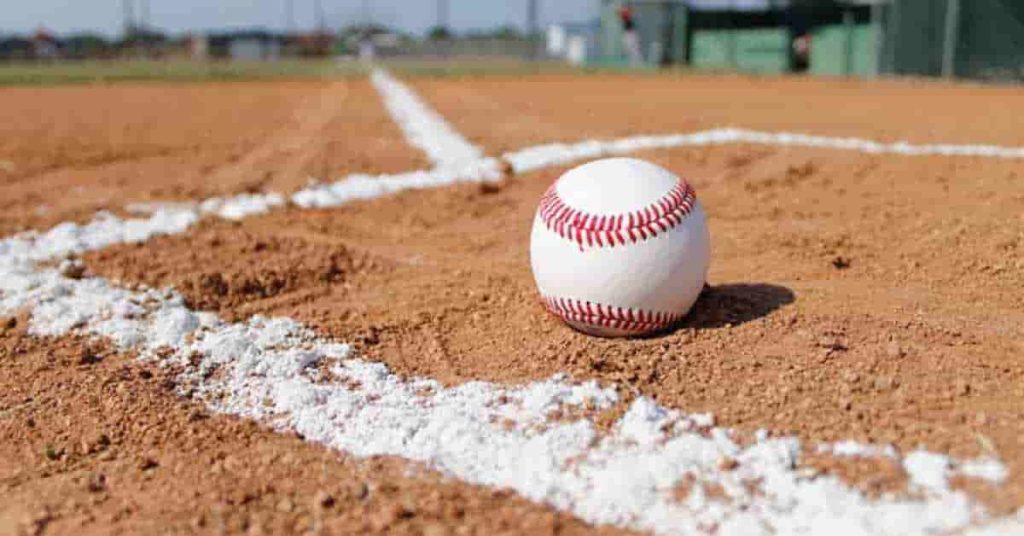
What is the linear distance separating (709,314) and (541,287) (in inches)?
28.5

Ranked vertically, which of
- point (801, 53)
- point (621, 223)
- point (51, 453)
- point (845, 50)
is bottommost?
point (51, 453)

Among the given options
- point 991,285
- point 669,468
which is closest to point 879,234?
point 991,285

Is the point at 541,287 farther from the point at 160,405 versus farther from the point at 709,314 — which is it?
the point at 160,405

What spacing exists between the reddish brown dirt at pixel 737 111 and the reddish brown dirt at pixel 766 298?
9.29 ft

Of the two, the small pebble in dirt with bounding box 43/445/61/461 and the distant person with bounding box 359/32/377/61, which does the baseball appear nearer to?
the small pebble in dirt with bounding box 43/445/61/461

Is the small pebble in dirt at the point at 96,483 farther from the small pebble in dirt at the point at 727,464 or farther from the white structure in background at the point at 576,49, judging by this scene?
the white structure in background at the point at 576,49

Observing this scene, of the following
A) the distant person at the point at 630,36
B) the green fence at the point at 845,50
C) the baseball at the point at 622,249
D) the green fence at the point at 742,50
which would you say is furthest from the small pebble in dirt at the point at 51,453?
the distant person at the point at 630,36

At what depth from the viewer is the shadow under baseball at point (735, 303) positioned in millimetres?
3711

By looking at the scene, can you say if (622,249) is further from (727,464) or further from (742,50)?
(742,50)

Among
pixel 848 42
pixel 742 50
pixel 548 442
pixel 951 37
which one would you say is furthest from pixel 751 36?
pixel 548 442

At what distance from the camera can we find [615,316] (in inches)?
Result: 139

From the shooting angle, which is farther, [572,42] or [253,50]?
[253,50]

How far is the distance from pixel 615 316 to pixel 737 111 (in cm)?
924

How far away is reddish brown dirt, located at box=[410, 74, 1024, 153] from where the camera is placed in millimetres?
9383
